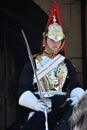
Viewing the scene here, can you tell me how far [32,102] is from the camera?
11.7 feet

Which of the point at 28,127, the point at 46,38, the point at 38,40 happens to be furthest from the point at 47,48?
the point at 38,40

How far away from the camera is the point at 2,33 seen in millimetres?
5676

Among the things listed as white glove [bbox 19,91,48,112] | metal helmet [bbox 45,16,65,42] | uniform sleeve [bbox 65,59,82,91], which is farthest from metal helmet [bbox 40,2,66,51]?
white glove [bbox 19,91,48,112]

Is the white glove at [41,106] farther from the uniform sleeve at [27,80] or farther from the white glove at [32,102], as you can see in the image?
the uniform sleeve at [27,80]

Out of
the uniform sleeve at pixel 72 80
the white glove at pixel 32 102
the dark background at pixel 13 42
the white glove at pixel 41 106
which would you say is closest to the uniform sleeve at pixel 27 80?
the white glove at pixel 32 102

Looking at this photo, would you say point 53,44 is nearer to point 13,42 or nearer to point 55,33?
point 55,33

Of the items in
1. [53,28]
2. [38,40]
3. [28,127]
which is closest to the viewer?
[28,127]

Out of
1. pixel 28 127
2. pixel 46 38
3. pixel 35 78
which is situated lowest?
pixel 28 127

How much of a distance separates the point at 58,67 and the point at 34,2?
1649 mm

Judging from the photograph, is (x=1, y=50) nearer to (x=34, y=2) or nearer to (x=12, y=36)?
(x=12, y=36)

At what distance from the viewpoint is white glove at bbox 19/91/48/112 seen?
3.52 meters

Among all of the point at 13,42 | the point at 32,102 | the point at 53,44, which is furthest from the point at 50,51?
the point at 13,42

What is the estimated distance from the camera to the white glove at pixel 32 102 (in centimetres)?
352

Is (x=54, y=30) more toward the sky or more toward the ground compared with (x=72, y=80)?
more toward the sky
